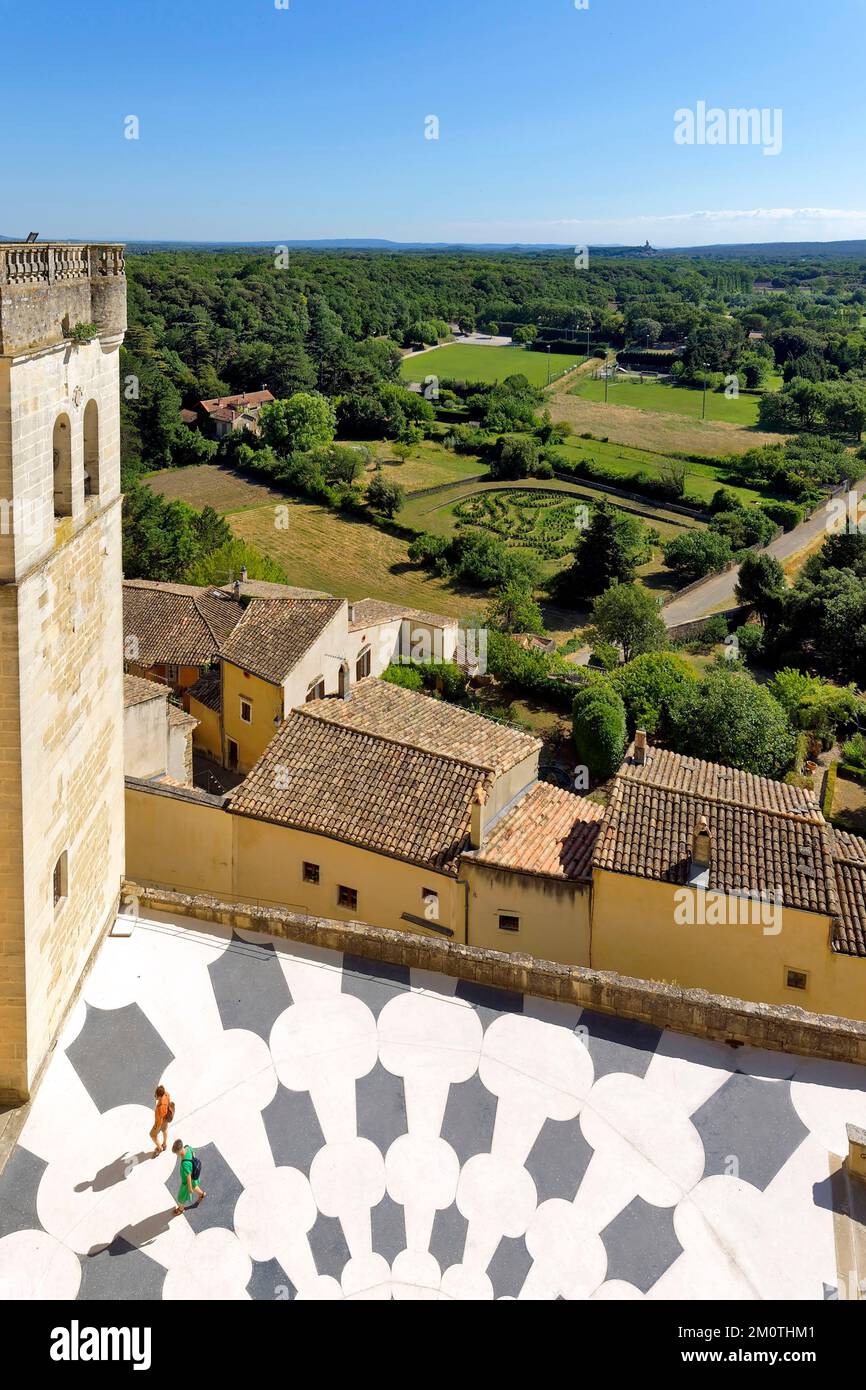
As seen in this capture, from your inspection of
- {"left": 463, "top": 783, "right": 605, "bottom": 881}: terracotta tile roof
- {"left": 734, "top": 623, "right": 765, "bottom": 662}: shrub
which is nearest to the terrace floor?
{"left": 463, "top": 783, "right": 605, "bottom": 881}: terracotta tile roof

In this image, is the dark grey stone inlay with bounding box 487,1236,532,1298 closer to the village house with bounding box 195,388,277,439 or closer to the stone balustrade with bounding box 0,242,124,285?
the stone balustrade with bounding box 0,242,124,285

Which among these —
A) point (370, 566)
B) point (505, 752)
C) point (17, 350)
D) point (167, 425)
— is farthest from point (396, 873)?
point (167, 425)

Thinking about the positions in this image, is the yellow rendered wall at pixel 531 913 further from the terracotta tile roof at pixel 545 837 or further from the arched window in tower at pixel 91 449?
the arched window in tower at pixel 91 449

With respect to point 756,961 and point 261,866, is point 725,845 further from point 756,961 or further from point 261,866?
point 261,866

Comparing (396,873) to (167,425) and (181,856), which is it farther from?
(167,425)

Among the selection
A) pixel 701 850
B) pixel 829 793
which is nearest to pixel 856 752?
pixel 829 793
